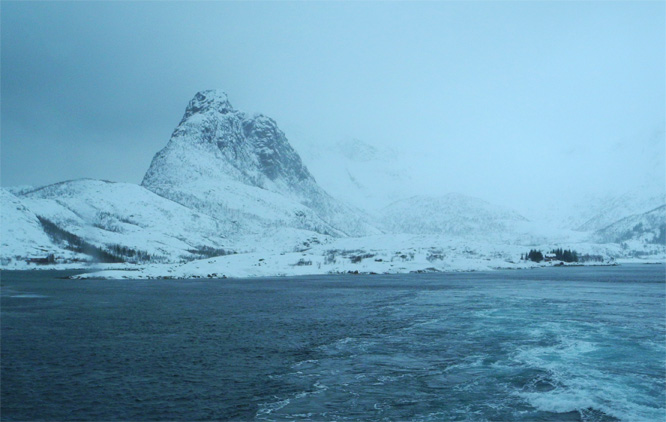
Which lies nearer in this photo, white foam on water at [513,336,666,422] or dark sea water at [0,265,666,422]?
white foam on water at [513,336,666,422]

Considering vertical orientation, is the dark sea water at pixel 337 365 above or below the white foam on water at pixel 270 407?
above

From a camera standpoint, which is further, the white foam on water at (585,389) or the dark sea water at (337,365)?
the dark sea water at (337,365)

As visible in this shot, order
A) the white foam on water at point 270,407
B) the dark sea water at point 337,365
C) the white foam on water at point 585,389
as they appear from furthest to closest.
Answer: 1. the dark sea water at point 337,365
2. the white foam on water at point 585,389
3. the white foam on water at point 270,407

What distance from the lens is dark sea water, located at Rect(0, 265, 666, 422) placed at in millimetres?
23406

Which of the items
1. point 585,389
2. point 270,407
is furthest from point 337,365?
point 585,389

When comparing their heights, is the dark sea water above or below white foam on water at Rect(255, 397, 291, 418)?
above

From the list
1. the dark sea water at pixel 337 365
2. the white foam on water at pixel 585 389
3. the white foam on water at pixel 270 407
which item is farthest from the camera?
the dark sea water at pixel 337 365

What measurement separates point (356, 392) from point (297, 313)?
113 ft

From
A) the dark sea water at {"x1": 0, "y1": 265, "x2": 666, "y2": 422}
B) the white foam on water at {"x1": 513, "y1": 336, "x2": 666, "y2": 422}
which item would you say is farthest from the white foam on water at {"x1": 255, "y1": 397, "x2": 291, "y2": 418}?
the white foam on water at {"x1": 513, "y1": 336, "x2": 666, "y2": 422}

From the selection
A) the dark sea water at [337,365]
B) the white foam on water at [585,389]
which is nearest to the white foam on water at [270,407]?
the dark sea water at [337,365]

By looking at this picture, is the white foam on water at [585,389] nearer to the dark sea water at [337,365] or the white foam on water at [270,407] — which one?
the dark sea water at [337,365]

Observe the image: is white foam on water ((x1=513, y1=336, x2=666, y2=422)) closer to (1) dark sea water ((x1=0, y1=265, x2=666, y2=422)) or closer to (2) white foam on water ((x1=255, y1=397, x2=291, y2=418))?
(1) dark sea water ((x1=0, y1=265, x2=666, y2=422))

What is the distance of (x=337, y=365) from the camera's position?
3209 centimetres

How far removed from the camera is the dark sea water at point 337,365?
23.4 meters
